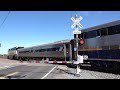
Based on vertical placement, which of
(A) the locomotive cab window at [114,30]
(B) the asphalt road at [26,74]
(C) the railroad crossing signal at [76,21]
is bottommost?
(B) the asphalt road at [26,74]

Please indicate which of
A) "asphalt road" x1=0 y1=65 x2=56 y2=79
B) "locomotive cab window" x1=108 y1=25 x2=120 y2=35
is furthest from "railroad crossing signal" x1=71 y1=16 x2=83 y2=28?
"asphalt road" x1=0 y1=65 x2=56 y2=79

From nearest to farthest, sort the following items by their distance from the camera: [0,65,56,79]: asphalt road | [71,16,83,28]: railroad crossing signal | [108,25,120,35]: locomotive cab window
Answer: [0,65,56,79]: asphalt road < [71,16,83,28]: railroad crossing signal < [108,25,120,35]: locomotive cab window

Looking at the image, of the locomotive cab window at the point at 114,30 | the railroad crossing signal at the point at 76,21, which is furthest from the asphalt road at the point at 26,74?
the locomotive cab window at the point at 114,30

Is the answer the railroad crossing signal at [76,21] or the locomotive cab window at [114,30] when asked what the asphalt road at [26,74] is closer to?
the railroad crossing signal at [76,21]

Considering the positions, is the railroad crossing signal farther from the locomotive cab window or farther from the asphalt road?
the asphalt road

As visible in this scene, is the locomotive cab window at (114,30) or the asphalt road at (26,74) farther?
the locomotive cab window at (114,30)

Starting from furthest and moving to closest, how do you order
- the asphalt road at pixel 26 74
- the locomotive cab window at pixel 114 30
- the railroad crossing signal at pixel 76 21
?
the locomotive cab window at pixel 114 30 → the railroad crossing signal at pixel 76 21 → the asphalt road at pixel 26 74

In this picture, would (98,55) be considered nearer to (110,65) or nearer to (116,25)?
(110,65)

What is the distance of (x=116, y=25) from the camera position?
22.6 m

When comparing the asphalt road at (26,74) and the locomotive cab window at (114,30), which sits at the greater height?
the locomotive cab window at (114,30)

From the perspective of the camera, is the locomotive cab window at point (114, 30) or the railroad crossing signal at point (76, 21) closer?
the railroad crossing signal at point (76, 21)

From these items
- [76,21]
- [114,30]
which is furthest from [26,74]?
[114,30]

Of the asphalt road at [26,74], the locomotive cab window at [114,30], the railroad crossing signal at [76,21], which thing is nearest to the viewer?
the asphalt road at [26,74]
